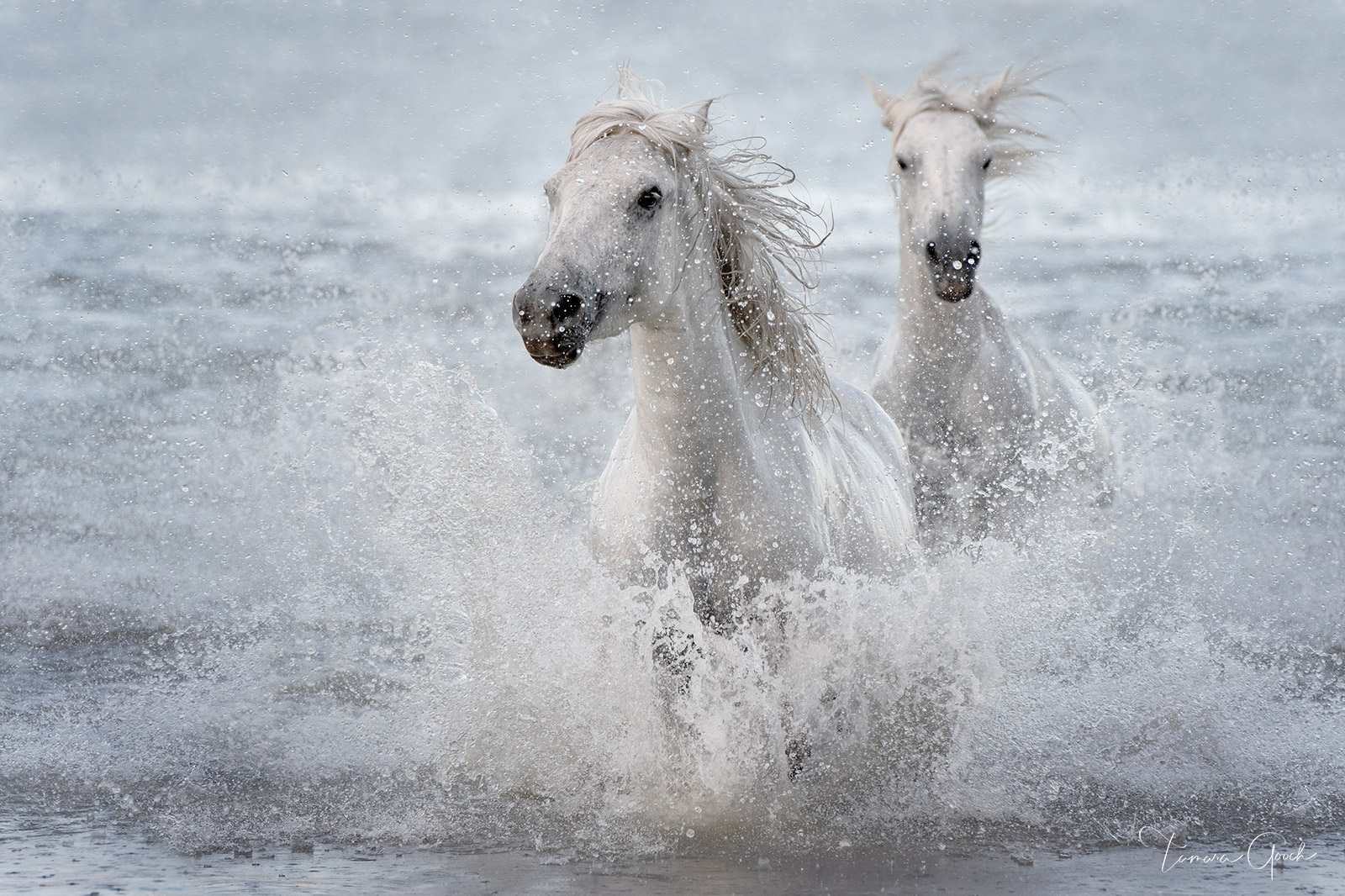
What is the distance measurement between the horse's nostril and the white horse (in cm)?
224

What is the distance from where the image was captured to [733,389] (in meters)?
2.61

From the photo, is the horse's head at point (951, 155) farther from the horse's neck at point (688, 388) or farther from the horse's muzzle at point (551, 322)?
the horse's muzzle at point (551, 322)

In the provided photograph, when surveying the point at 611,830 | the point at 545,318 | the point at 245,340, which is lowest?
the point at 611,830

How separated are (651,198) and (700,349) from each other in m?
0.34

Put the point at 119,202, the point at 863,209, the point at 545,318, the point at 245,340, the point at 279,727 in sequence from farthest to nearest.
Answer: the point at 863,209
the point at 119,202
the point at 245,340
the point at 279,727
the point at 545,318

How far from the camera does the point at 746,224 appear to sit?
2744mm

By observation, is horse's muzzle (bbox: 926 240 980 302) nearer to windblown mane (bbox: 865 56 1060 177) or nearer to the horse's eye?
windblown mane (bbox: 865 56 1060 177)

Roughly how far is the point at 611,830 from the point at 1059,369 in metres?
2.97

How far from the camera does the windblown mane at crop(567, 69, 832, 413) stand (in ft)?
8.48

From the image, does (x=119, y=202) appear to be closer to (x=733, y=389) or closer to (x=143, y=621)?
(x=143, y=621)

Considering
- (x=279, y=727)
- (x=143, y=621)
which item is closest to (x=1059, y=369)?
(x=279, y=727)

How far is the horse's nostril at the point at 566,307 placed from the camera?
2092mm
